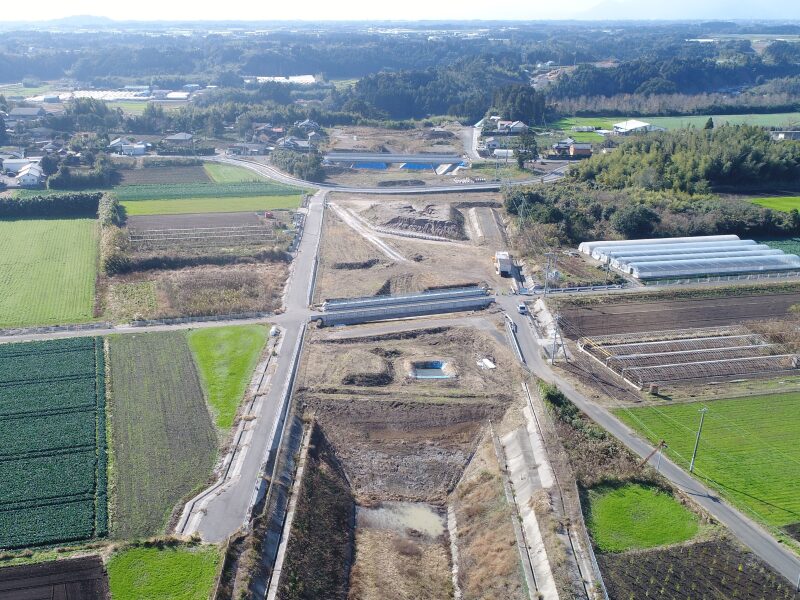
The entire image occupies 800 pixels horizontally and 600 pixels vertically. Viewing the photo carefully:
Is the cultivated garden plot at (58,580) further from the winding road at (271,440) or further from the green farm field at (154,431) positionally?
the winding road at (271,440)

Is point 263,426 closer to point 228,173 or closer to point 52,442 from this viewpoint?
point 52,442

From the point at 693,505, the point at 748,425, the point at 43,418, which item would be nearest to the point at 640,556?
the point at 693,505

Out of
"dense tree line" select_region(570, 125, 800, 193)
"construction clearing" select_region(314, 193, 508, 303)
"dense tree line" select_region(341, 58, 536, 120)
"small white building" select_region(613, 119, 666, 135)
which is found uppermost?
"dense tree line" select_region(341, 58, 536, 120)

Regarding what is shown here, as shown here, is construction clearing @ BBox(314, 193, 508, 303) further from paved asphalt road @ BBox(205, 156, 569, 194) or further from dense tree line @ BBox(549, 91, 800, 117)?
dense tree line @ BBox(549, 91, 800, 117)

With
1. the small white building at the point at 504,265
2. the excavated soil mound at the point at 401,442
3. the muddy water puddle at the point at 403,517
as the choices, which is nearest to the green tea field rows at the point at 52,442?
the muddy water puddle at the point at 403,517

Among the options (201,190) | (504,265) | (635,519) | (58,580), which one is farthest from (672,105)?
(58,580)

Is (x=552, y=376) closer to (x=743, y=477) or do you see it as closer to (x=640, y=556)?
(x=743, y=477)

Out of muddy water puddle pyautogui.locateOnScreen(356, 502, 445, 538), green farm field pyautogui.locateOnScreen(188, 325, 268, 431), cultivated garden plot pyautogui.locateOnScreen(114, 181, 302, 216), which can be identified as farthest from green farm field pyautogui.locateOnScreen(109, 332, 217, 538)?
cultivated garden plot pyautogui.locateOnScreen(114, 181, 302, 216)
